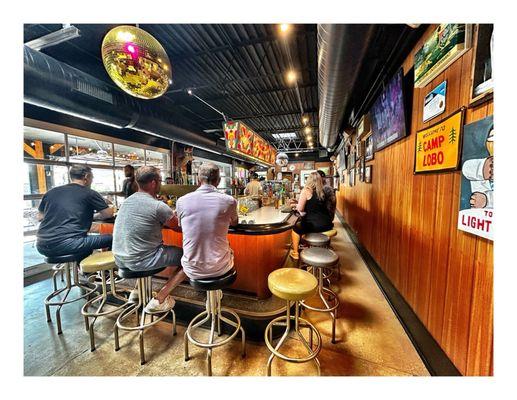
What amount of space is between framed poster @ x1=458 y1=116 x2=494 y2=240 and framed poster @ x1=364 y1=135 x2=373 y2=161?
2.23 metres

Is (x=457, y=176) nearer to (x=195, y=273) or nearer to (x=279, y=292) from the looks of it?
(x=279, y=292)

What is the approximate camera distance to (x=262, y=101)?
198 inches

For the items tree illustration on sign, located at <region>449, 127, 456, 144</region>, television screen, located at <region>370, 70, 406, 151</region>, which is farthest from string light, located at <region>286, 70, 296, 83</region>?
tree illustration on sign, located at <region>449, 127, 456, 144</region>

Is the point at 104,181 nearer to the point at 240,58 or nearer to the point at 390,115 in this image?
the point at 240,58

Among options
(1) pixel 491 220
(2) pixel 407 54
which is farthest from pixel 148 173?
(2) pixel 407 54

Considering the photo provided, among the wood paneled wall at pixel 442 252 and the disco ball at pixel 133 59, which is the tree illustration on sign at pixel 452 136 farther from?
the disco ball at pixel 133 59

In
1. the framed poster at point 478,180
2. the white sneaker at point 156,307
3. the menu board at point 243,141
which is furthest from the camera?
the menu board at point 243,141

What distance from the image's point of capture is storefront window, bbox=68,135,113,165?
4219 mm

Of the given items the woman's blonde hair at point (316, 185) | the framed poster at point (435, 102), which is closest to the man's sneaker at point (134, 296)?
the woman's blonde hair at point (316, 185)

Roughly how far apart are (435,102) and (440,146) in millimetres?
397

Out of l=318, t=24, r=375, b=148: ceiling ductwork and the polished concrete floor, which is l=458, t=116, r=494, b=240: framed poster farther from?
the polished concrete floor

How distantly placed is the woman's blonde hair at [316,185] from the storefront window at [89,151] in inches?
207

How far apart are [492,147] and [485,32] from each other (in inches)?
28.4

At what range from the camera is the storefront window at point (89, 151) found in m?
4.22
